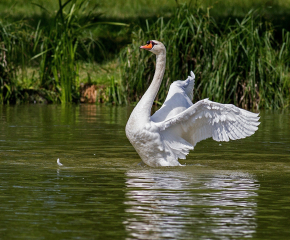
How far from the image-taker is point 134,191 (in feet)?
A: 18.6

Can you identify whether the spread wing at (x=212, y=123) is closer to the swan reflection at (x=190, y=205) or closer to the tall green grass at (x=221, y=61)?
the swan reflection at (x=190, y=205)

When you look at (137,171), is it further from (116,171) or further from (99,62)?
(99,62)

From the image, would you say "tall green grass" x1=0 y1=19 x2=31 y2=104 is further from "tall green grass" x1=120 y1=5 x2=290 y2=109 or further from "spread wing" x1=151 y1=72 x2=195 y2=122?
"spread wing" x1=151 y1=72 x2=195 y2=122

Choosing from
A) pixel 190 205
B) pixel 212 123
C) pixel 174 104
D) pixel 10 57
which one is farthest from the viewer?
pixel 10 57

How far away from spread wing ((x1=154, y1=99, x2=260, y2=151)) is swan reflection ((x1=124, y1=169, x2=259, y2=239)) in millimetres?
797

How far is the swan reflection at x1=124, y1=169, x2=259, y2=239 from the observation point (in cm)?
429

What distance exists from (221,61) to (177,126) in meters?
8.72

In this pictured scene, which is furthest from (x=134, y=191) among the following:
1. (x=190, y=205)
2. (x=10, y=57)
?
(x=10, y=57)

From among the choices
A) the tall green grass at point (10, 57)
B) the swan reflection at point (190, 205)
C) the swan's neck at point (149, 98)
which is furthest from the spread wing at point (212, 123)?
the tall green grass at point (10, 57)

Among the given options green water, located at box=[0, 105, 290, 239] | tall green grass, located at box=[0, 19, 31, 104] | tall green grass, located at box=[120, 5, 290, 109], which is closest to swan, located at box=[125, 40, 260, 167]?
green water, located at box=[0, 105, 290, 239]

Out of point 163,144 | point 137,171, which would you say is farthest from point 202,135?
point 137,171

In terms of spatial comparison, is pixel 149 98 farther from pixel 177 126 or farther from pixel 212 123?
pixel 212 123

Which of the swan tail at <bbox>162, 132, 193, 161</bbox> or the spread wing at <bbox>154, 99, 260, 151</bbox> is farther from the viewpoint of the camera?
the swan tail at <bbox>162, 132, 193, 161</bbox>

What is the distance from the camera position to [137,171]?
7.06 metres
